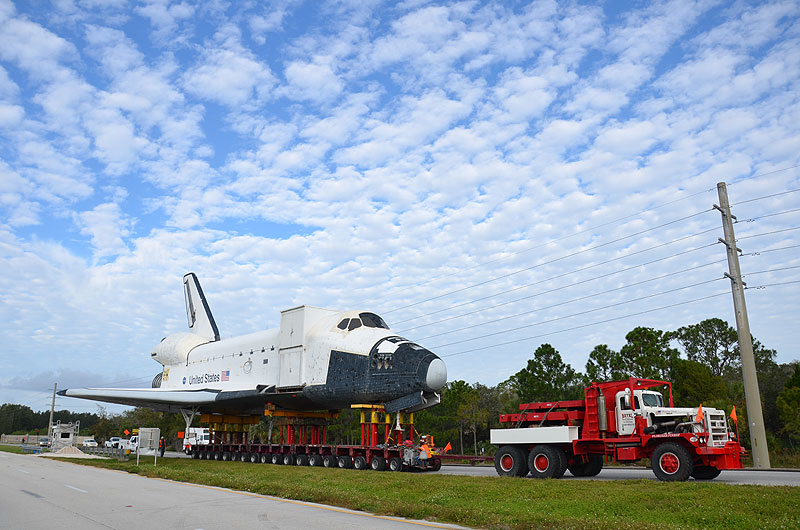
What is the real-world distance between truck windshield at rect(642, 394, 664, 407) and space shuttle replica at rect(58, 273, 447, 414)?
6.95m

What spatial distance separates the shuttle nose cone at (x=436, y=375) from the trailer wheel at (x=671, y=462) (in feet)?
24.9

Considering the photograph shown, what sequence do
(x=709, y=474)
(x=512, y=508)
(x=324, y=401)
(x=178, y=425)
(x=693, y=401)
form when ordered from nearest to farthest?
1. (x=512, y=508)
2. (x=709, y=474)
3. (x=324, y=401)
4. (x=693, y=401)
5. (x=178, y=425)

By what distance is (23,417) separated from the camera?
5344 inches

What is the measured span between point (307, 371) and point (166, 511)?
12742 mm

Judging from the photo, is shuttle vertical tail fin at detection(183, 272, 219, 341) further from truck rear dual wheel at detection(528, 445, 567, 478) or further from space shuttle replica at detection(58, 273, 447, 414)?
truck rear dual wheel at detection(528, 445, 567, 478)

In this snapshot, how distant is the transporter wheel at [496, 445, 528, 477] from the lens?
15812 mm

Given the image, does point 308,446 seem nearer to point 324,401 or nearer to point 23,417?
point 324,401

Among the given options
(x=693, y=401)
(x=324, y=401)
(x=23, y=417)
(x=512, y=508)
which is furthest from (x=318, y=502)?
(x=23, y=417)

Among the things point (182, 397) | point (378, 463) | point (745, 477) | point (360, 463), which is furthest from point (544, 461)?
point (182, 397)

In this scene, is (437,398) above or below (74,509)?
above

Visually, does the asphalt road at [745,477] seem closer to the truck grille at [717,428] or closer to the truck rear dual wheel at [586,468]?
the truck rear dual wheel at [586,468]

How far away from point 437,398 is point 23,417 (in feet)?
486

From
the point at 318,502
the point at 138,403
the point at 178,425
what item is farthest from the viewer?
the point at 178,425

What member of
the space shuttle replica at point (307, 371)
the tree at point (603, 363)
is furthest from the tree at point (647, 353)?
the space shuttle replica at point (307, 371)
